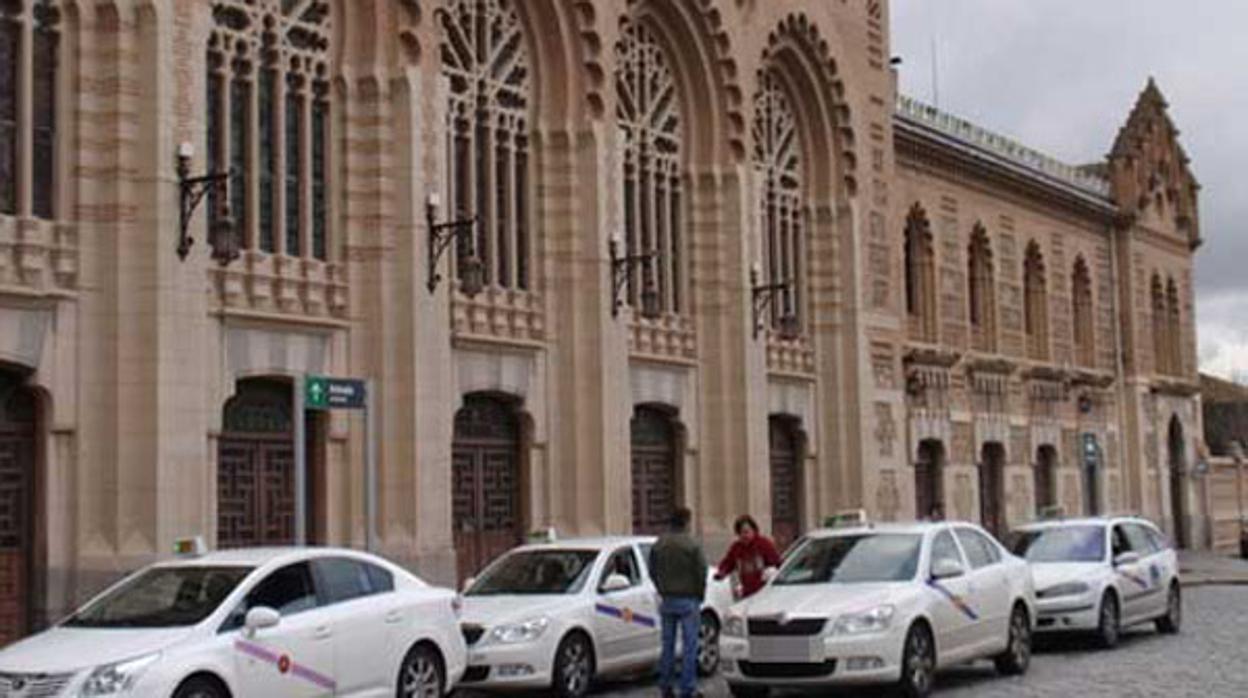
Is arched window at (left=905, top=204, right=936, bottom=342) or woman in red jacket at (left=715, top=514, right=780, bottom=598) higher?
arched window at (left=905, top=204, right=936, bottom=342)

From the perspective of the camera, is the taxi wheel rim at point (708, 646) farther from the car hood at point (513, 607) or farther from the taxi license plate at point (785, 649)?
the taxi license plate at point (785, 649)

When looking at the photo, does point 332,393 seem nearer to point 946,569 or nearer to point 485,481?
point 946,569

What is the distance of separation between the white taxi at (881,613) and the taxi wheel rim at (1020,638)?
0.01m

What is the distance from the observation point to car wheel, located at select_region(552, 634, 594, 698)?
17156mm

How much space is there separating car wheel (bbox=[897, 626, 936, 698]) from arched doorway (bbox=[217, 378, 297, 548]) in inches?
330

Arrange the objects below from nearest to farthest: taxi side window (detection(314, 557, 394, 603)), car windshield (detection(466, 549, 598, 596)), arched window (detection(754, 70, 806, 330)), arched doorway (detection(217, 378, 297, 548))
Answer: taxi side window (detection(314, 557, 394, 603)) → car windshield (detection(466, 549, 598, 596)) → arched doorway (detection(217, 378, 297, 548)) → arched window (detection(754, 70, 806, 330))

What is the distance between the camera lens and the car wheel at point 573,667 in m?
17.2

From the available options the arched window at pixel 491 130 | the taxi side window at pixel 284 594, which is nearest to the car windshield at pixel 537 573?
the taxi side window at pixel 284 594

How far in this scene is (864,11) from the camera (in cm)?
3719

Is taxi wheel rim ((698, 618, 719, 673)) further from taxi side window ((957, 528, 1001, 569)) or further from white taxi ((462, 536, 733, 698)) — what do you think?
taxi side window ((957, 528, 1001, 569))

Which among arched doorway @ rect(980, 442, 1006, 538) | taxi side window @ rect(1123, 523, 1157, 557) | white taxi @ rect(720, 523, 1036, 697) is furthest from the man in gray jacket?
arched doorway @ rect(980, 442, 1006, 538)

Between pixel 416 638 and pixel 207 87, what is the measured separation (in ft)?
28.9

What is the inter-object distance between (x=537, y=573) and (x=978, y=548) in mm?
4607

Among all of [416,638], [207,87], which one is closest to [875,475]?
[207,87]
